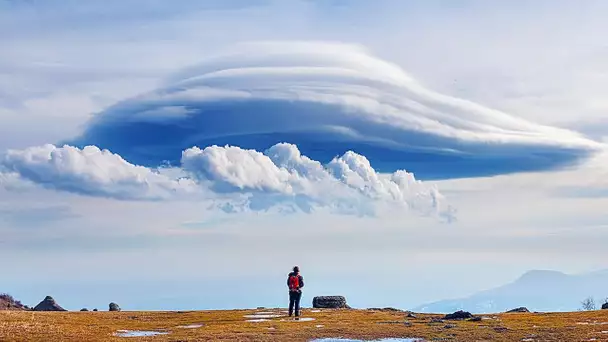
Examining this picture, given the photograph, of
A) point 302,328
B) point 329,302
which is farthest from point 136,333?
point 329,302

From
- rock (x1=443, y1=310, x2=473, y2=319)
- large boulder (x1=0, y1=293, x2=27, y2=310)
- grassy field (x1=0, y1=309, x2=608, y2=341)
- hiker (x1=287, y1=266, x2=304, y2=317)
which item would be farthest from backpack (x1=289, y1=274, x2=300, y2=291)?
large boulder (x1=0, y1=293, x2=27, y2=310)

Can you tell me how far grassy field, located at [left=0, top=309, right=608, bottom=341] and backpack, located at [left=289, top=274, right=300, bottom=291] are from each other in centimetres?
347

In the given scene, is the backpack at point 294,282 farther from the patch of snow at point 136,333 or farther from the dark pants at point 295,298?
the patch of snow at point 136,333

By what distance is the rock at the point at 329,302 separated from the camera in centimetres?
9184

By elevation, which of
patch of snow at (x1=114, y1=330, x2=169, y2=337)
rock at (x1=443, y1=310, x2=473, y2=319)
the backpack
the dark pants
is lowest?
patch of snow at (x1=114, y1=330, x2=169, y2=337)

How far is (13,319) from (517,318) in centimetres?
4870

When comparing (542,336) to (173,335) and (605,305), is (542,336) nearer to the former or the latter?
(173,335)

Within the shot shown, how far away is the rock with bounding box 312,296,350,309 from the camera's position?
91.8 meters

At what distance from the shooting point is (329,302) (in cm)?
9225

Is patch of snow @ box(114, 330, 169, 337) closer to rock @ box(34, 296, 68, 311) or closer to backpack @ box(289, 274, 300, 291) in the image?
backpack @ box(289, 274, 300, 291)

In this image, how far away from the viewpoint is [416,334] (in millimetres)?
53375

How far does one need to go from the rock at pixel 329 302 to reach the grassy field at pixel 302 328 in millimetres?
16821

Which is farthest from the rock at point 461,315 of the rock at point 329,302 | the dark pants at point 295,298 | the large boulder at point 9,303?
the large boulder at point 9,303

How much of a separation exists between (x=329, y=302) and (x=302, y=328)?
3579 cm
